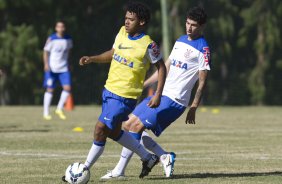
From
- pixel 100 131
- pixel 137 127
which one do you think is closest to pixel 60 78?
pixel 137 127

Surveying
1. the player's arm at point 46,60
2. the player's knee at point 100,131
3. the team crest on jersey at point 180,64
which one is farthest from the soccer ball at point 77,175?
the player's arm at point 46,60

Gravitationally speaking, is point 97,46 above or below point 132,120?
below

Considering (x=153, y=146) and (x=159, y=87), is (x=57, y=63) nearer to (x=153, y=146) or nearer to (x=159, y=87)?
(x=153, y=146)

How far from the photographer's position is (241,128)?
67.1 ft

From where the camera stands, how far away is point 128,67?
10320mm

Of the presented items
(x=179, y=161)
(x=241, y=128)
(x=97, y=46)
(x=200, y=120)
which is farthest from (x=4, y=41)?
(x=179, y=161)

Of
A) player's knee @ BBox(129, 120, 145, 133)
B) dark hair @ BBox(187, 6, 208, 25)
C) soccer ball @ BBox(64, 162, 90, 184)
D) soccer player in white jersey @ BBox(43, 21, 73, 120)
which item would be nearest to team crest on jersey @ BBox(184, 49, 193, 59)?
dark hair @ BBox(187, 6, 208, 25)

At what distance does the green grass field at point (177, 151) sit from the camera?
35.6 ft

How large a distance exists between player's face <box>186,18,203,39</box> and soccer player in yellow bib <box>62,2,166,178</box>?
0.85m

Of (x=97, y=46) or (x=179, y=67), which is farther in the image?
(x=97, y=46)

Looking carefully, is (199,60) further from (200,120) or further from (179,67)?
(200,120)

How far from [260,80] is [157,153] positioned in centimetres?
3039

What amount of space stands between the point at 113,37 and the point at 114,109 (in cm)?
2903

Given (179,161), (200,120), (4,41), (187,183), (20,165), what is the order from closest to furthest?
1. (187,183)
2. (20,165)
3. (179,161)
4. (200,120)
5. (4,41)
